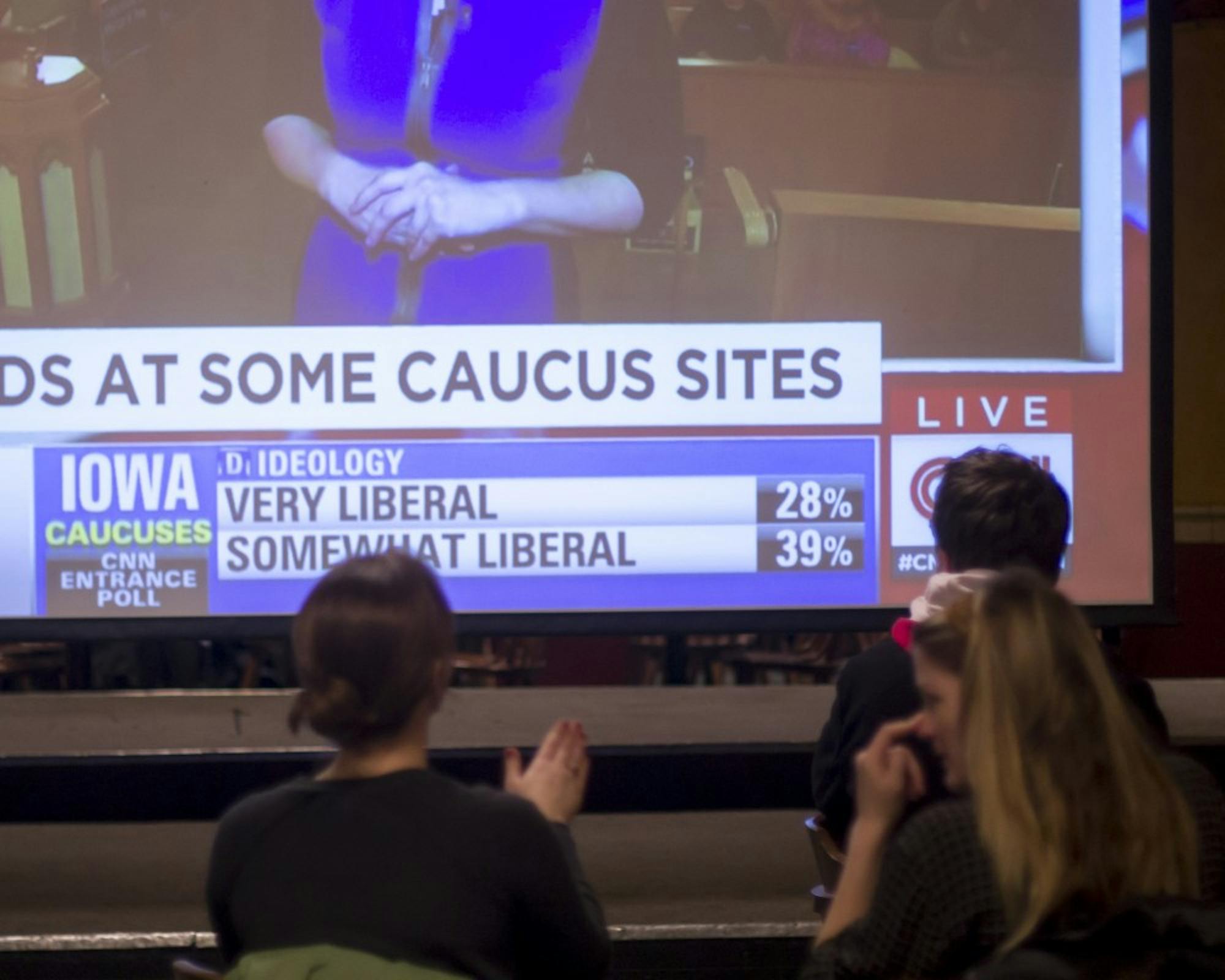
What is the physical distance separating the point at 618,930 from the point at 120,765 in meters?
1.04

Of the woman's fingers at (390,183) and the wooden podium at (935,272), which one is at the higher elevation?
the woman's fingers at (390,183)

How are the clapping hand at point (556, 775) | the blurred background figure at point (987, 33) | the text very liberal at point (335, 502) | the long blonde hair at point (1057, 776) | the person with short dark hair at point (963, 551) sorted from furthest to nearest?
the blurred background figure at point (987, 33)
the text very liberal at point (335, 502)
the person with short dark hair at point (963, 551)
the clapping hand at point (556, 775)
the long blonde hair at point (1057, 776)

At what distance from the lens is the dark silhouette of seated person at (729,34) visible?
10.5 ft

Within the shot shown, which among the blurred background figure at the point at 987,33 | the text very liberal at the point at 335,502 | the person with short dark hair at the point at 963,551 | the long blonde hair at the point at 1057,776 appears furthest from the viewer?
the blurred background figure at the point at 987,33

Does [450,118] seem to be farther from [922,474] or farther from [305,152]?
[922,474]

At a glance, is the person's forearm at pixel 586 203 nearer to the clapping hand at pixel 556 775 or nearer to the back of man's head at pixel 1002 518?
the back of man's head at pixel 1002 518

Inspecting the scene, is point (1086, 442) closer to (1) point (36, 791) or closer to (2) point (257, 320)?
(2) point (257, 320)

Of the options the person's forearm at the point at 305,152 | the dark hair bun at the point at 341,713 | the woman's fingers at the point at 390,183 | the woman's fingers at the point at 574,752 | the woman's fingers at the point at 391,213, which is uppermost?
the person's forearm at the point at 305,152

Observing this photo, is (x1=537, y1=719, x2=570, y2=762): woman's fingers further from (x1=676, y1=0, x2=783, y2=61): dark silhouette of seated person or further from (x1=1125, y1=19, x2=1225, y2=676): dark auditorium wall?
(x1=1125, y1=19, x2=1225, y2=676): dark auditorium wall

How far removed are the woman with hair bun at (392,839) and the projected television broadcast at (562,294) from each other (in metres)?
1.83

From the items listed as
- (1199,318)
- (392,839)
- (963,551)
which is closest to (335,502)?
(963,551)

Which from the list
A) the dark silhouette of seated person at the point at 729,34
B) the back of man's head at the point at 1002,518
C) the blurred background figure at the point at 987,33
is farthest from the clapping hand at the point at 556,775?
the blurred background figure at the point at 987,33

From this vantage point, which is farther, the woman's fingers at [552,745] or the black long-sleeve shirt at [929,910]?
the woman's fingers at [552,745]

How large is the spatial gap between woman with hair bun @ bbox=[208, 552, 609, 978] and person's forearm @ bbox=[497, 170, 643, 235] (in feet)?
6.46
